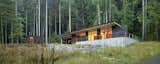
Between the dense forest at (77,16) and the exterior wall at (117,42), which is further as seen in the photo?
the dense forest at (77,16)

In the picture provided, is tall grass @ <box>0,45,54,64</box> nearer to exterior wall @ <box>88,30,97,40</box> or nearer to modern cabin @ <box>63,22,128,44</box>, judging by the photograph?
modern cabin @ <box>63,22,128,44</box>

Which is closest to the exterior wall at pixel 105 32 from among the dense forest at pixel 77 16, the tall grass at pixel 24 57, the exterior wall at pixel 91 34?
the exterior wall at pixel 91 34

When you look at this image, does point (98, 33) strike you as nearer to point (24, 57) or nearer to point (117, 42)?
point (117, 42)

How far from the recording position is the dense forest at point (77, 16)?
48.8m

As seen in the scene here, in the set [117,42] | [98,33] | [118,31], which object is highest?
[118,31]

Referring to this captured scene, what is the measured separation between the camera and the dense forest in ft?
160

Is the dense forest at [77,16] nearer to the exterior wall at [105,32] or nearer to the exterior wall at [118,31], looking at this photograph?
the exterior wall at [118,31]

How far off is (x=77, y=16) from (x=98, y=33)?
82.2 ft

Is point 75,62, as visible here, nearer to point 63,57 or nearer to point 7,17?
point 63,57

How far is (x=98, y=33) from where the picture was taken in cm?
4759

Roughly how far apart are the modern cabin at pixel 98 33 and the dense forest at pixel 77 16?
4.02m

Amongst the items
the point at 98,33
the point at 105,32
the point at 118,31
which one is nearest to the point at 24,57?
the point at 118,31

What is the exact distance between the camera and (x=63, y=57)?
45.6 ft

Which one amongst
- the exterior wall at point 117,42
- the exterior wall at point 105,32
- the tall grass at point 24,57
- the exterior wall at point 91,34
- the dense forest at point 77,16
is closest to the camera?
the tall grass at point 24,57
